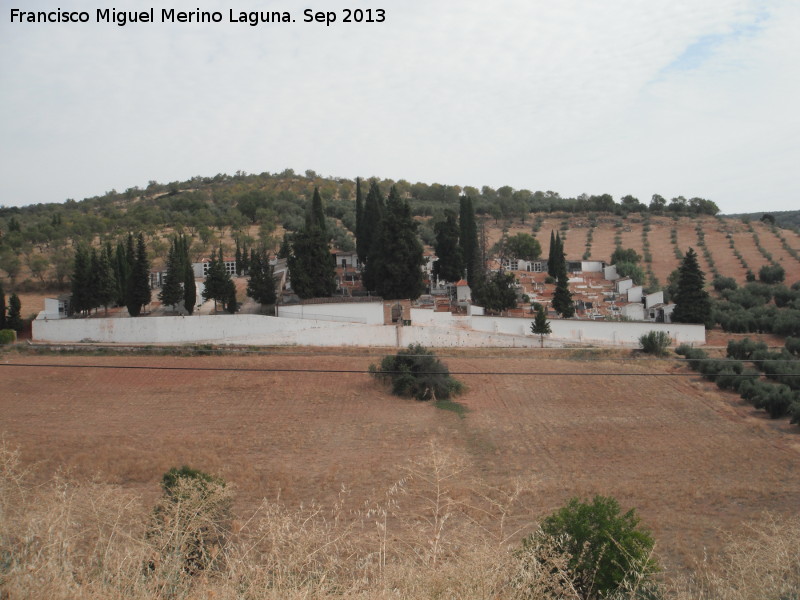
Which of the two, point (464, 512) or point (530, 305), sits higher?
point (530, 305)

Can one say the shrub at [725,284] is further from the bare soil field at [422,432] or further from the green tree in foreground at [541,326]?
the green tree in foreground at [541,326]

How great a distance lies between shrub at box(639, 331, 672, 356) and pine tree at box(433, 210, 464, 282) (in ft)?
34.6

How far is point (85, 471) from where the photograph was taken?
15703 millimetres

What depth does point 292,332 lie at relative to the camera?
29.3m

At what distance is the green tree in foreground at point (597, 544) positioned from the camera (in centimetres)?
1001

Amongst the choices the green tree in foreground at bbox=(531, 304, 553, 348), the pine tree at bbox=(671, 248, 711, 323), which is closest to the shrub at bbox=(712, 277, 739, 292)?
the pine tree at bbox=(671, 248, 711, 323)

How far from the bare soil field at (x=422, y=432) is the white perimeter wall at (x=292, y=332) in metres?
1.43

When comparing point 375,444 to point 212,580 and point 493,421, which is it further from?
point 212,580

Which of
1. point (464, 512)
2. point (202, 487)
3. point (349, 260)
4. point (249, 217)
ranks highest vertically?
point (249, 217)

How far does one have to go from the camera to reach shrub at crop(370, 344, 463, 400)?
24000mm

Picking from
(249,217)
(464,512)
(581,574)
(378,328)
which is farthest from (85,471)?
(249,217)

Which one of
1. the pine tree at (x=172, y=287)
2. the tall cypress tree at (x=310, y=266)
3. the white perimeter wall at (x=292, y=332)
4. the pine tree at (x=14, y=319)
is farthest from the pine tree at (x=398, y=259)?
the pine tree at (x=14, y=319)

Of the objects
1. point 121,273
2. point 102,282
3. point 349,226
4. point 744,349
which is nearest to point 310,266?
point 102,282

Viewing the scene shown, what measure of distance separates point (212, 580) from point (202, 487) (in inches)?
146
